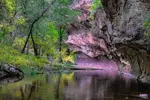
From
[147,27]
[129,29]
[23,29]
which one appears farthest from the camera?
[23,29]

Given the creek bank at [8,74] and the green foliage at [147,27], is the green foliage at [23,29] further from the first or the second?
the green foliage at [147,27]

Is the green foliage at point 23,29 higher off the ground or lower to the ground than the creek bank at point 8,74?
higher

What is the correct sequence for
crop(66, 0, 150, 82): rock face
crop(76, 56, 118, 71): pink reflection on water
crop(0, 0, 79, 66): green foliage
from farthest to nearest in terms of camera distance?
1. crop(76, 56, 118, 71): pink reflection on water
2. crop(0, 0, 79, 66): green foliage
3. crop(66, 0, 150, 82): rock face

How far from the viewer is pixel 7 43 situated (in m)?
40.0

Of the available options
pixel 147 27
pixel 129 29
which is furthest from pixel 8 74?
pixel 147 27

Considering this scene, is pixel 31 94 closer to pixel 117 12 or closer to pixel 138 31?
pixel 138 31

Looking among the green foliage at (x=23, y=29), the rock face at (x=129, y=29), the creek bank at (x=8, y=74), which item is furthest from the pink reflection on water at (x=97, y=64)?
the creek bank at (x=8, y=74)

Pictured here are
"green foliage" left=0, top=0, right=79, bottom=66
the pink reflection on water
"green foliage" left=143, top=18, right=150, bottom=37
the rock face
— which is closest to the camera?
"green foliage" left=143, top=18, right=150, bottom=37

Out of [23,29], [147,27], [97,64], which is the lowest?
[97,64]

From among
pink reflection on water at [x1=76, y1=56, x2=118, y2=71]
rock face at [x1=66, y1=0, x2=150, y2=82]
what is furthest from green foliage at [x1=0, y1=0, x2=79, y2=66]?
pink reflection on water at [x1=76, y1=56, x2=118, y2=71]

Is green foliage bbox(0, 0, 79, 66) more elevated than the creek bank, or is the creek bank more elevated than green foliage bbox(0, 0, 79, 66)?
green foliage bbox(0, 0, 79, 66)

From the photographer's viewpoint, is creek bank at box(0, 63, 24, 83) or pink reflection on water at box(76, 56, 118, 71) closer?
creek bank at box(0, 63, 24, 83)

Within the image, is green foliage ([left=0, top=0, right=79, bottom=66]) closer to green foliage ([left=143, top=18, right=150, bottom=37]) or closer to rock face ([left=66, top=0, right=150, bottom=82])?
rock face ([left=66, top=0, right=150, bottom=82])

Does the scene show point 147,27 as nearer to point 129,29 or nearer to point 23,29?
point 129,29
